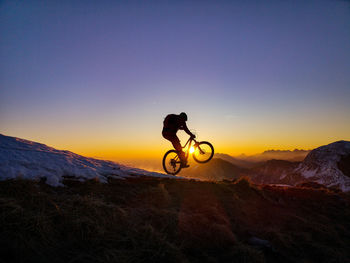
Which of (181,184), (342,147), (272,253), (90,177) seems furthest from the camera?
(342,147)

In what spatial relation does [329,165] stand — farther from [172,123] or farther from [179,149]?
[172,123]

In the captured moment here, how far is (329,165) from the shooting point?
43.4 meters

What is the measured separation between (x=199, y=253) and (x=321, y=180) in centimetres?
4718

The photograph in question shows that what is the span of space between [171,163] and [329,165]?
45537mm

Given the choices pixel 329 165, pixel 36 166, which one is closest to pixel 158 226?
pixel 36 166

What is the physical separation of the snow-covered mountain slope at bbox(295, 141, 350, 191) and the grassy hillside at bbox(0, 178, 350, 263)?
35307mm

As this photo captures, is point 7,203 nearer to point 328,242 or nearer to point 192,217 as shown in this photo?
point 192,217

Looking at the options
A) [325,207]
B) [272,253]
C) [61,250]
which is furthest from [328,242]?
[61,250]

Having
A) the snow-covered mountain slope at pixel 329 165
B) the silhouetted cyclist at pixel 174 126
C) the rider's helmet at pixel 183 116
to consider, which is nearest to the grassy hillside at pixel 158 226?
the silhouetted cyclist at pixel 174 126

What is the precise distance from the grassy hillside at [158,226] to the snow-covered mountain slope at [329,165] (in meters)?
35.3

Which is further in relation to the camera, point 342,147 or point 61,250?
point 342,147

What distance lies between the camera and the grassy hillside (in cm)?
376

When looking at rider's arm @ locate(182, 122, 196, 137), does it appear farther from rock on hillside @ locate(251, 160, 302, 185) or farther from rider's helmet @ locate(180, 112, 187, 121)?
rock on hillside @ locate(251, 160, 302, 185)

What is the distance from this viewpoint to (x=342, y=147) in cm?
4700
